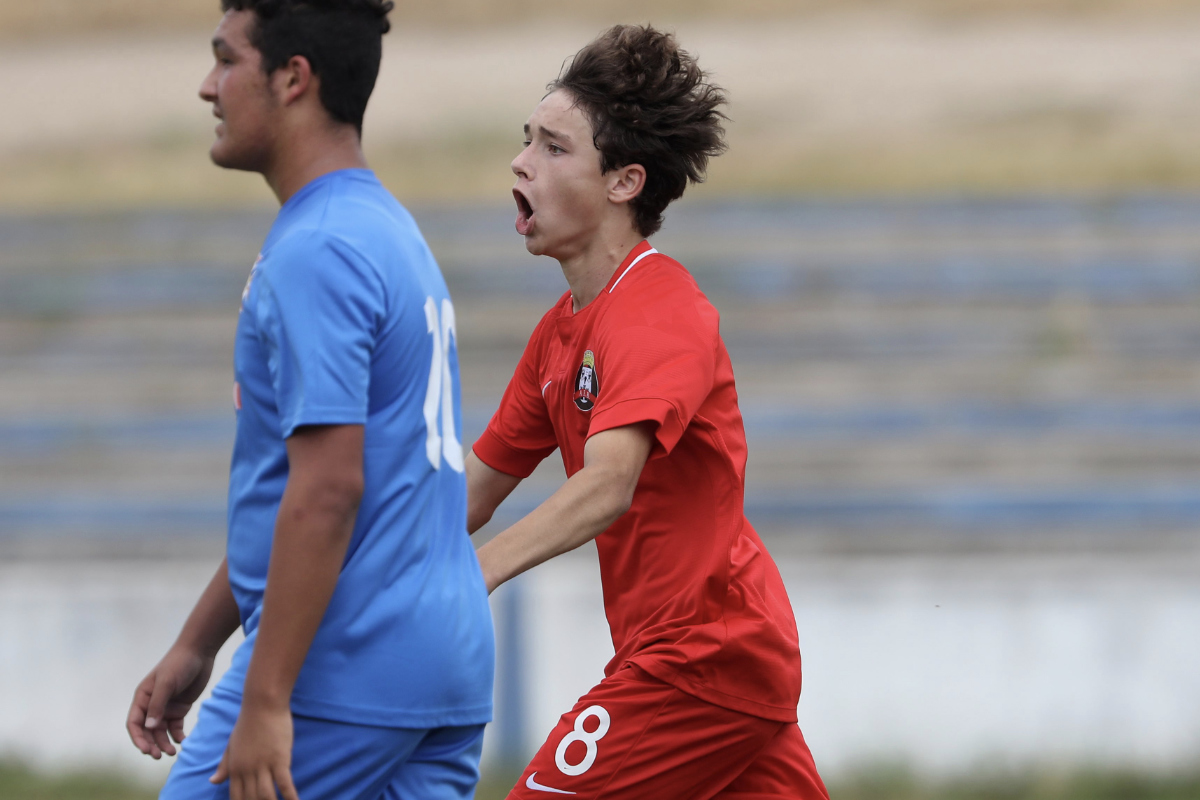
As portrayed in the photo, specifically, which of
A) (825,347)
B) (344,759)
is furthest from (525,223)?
(825,347)

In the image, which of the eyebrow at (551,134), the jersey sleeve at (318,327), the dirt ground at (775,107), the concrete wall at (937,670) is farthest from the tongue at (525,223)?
the dirt ground at (775,107)

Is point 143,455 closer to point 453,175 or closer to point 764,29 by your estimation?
point 453,175

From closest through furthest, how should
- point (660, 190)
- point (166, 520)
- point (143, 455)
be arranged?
point (660, 190)
point (166, 520)
point (143, 455)

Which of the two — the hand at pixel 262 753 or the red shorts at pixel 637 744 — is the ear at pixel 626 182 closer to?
the red shorts at pixel 637 744

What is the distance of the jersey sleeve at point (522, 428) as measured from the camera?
292 cm

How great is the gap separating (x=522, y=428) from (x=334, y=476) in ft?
3.93

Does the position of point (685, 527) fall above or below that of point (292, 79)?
below

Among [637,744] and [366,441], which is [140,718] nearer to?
[366,441]

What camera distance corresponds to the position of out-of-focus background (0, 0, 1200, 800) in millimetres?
5016

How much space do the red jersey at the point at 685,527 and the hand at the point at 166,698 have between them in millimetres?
792

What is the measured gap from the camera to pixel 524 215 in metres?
2.75

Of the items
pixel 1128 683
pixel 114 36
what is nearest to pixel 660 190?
pixel 1128 683

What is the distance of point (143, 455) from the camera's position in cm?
1290

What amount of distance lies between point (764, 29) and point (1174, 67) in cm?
1134
